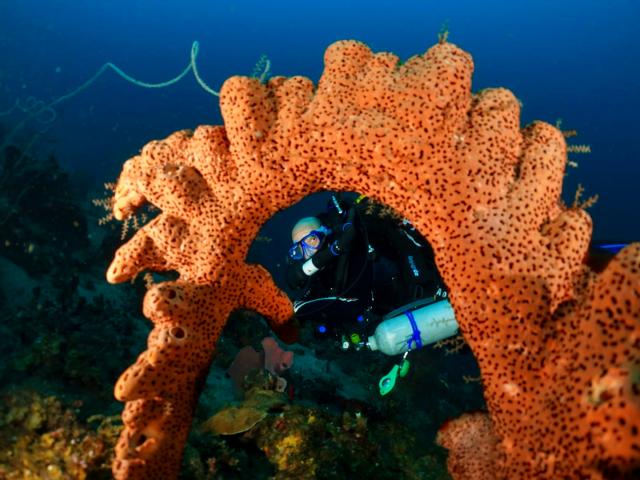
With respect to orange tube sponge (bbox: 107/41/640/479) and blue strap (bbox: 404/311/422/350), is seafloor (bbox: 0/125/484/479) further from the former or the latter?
orange tube sponge (bbox: 107/41/640/479)

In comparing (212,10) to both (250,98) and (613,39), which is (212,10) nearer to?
(613,39)

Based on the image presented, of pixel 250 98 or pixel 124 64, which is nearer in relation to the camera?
pixel 250 98

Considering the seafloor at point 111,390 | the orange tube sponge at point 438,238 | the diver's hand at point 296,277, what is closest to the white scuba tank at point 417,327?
Answer: the seafloor at point 111,390

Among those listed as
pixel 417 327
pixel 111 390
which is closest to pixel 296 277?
pixel 417 327

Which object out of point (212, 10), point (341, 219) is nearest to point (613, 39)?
point (212, 10)

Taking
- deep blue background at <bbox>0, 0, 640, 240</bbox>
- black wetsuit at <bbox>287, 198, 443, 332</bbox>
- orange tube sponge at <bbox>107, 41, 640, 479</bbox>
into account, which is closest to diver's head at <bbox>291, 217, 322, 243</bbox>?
black wetsuit at <bbox>287, 198, 443, 332</bbox>

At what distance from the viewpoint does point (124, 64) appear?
291ft

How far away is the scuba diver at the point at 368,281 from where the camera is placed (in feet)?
15.4

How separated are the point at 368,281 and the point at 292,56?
119m

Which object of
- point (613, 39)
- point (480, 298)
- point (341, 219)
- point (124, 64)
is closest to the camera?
point (480, 298)

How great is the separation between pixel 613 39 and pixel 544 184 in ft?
644

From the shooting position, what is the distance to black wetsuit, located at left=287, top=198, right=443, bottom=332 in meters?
4.70

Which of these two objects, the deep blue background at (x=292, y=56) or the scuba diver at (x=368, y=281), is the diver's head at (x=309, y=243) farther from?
the deep blue background at (x=292, y=56)

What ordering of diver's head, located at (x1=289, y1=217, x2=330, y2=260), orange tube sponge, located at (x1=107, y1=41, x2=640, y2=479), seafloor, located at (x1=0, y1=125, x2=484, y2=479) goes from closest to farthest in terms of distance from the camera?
orange tube sponge, located at (x1=107, y1=41, x2=640, y2=479) → seafloor, located at (x1=0, y1=125, x2=484, y2=479) → diver's head, located at (x1=289, y1=217, x2=330, y2=260)
